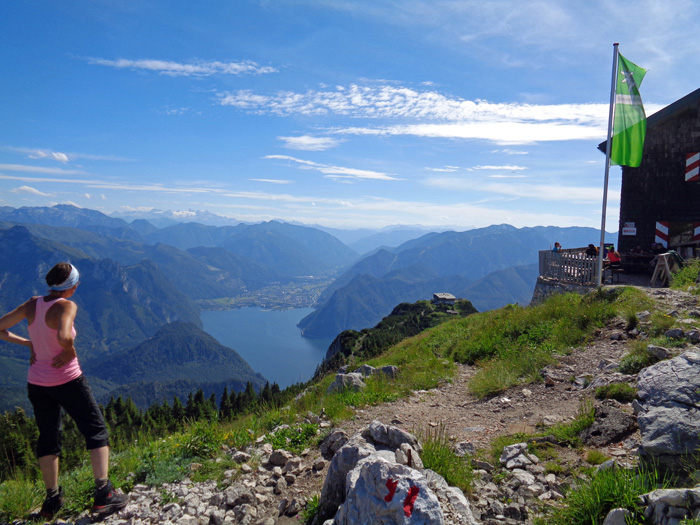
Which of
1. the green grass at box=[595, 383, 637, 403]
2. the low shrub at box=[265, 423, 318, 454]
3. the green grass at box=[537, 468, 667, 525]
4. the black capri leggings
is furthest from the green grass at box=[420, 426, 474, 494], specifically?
the black capri leggings

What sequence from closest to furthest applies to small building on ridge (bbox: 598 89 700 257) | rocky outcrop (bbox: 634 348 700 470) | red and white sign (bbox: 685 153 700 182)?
rocky outcrop (bbox: 634 348 700 470)
red and white sign (bbox: 685 153 700 182)
small building on ridge (bbox: 598 89 700 257)

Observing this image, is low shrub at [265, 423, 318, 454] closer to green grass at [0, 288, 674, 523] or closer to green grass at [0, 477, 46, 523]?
green grass at [0, 288, 674, 523]

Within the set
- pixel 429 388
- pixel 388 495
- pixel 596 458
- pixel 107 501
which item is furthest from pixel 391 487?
pixel 429 388

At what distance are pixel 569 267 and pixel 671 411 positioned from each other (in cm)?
1306

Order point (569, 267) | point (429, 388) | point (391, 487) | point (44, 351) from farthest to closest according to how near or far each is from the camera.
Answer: point (569, 267) → point (429, 388) → point (44, 351) → point (391, 487)

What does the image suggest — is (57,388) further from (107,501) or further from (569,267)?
(569,267)

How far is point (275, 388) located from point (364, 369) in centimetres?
3440

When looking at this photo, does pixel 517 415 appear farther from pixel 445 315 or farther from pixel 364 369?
pixel 445 315

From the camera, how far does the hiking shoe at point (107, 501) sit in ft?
15.0

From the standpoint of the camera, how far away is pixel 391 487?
10.9 feet

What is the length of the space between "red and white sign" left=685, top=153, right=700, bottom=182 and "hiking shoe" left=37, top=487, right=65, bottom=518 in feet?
76.4

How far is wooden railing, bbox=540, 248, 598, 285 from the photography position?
48.2ft

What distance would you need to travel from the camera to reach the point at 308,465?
5375 mm

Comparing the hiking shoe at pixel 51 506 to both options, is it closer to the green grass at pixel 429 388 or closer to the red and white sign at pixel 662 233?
the green grass at pixel 429 388
